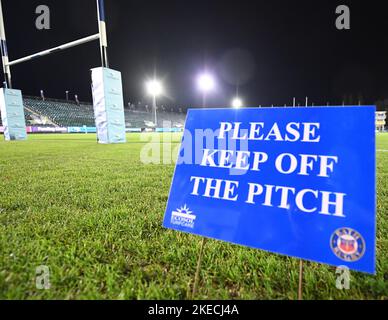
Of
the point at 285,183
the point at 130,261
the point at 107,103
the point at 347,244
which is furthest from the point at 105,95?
the point at 347,244

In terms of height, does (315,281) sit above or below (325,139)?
below

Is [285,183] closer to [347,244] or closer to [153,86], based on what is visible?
[347,244]

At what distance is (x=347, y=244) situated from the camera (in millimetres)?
916

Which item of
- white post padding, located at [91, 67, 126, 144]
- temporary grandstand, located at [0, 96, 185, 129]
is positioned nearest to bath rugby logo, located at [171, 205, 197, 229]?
white post padding, located at [91, 67, 126, 144]

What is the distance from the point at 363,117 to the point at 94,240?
65.9 inches

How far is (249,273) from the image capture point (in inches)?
48.1

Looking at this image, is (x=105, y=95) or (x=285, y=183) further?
(x=105, y=95)

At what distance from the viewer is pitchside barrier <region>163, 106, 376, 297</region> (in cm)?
94

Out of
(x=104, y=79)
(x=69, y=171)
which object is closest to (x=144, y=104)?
(x=104, y=79)

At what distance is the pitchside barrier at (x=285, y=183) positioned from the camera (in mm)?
938

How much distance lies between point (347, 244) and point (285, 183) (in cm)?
34

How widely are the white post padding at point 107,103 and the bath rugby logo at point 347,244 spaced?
9598mm

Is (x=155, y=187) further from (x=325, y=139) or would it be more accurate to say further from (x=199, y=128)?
(x=325, y=139)
